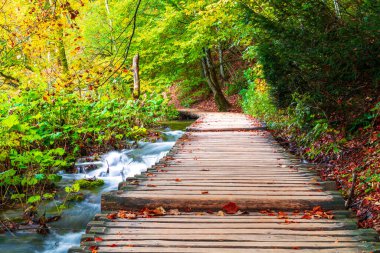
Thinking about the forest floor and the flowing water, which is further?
the flowing water

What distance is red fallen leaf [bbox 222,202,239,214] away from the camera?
370cm

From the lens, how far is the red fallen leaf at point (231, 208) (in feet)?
12.1

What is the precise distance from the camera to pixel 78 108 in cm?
923

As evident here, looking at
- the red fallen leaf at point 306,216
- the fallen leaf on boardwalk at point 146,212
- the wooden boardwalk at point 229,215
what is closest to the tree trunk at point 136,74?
the wooden boardwalk at point 229,215

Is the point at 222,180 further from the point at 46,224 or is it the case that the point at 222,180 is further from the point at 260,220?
the point at 46,224

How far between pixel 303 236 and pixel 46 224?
392cm

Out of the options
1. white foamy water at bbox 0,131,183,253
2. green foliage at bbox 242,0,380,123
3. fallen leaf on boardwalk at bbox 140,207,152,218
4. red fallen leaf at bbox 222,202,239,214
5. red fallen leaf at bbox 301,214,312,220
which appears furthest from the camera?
green foliage at bbox 242,0,380,123

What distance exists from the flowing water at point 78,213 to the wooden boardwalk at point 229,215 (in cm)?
138

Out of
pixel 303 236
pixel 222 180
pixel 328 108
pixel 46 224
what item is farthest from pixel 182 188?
pixel 328 108

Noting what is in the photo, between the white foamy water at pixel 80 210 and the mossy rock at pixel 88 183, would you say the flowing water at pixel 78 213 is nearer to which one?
the white foamy water at pixel 80 210

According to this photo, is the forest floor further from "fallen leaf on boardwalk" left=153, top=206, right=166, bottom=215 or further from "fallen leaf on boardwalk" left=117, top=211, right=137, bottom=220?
"fallen leaf on boardwalk" left=117, top=211, right=137, bottom=220

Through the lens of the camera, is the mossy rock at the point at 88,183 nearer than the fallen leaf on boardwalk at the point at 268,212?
No

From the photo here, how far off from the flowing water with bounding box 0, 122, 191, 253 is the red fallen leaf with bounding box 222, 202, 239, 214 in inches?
95.7

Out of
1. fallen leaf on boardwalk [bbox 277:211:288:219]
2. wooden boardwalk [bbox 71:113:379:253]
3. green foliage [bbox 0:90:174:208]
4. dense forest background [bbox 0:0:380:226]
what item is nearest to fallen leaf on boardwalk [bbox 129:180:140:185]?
wooden boardwalk [bbox 71:113:379:253]
